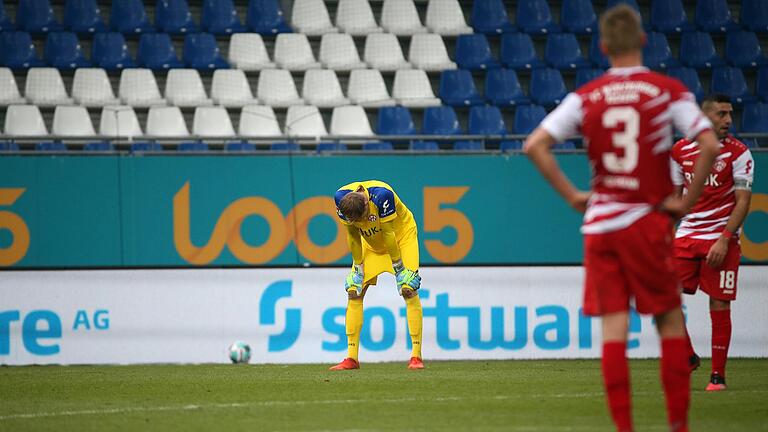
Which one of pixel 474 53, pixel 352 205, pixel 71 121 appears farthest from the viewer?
pixel 474 53

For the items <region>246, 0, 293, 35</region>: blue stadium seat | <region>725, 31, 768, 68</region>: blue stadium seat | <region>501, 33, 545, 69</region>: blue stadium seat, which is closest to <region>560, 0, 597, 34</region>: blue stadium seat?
<region>501, 33, 545, 69</region>: blue stadium seat

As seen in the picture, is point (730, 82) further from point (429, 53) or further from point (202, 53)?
point (202, 53)

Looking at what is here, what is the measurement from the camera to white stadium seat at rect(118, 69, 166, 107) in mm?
16906

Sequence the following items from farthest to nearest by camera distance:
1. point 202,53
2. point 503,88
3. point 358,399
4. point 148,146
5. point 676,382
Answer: point 202,53, point 503,88, point 148,146, point 358,399, point 676,382

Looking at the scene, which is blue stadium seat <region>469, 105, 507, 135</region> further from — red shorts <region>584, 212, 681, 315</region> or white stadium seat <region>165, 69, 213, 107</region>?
red shorts <region>584, 212, 681, 315</region>

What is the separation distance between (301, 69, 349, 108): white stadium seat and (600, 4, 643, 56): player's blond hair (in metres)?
12.0

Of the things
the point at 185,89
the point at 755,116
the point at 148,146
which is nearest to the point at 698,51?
the point at 755,116

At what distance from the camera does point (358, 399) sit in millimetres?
7973

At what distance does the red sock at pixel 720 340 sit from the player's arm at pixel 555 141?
3.74m

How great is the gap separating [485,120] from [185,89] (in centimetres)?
453

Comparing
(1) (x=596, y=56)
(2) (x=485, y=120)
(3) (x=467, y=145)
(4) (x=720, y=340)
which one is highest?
(1) (x=596, y=56)

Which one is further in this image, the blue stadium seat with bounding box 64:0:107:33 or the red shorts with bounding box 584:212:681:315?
the blue stadium seat with bounding box 64:0:107:33

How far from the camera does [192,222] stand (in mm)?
13781

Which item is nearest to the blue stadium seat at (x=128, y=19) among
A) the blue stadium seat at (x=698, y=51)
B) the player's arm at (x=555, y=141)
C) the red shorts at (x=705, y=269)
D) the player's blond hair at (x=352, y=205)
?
the blue stadium seat at (x=698, y=51)
